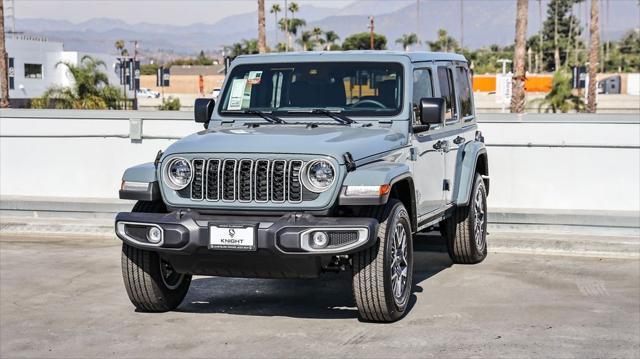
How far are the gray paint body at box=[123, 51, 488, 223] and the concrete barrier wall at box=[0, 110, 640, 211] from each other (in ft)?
9.19

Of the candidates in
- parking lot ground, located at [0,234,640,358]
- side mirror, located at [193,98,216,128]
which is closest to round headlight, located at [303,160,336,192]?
parking lot ground, located at [0,234,640,358]

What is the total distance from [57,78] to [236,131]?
284 feet

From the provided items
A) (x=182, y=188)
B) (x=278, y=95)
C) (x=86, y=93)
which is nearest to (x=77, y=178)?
(x=278, y=95)

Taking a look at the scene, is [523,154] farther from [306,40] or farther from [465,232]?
[306,40]

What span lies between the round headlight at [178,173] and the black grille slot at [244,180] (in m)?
0.41

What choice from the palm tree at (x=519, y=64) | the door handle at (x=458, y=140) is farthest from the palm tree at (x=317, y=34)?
the door handle at (x=458, y=140)

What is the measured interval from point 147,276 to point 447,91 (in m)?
3.68

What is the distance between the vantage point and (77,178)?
14.9 metres

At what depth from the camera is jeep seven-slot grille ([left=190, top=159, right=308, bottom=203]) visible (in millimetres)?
7457

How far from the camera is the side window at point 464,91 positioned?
35.1ft

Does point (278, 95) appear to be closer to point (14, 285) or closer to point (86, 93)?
point (14, 285)

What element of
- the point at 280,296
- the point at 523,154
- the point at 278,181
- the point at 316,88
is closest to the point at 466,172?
the point at 316,88

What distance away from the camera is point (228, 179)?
7586 millimetres

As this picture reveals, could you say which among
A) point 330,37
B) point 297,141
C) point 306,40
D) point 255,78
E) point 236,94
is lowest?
point 297,141
